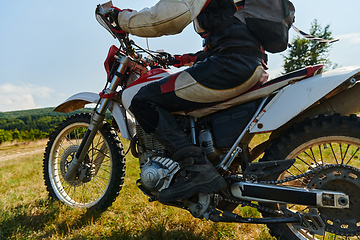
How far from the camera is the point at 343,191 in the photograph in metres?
1.68

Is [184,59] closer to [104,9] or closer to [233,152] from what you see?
[104,9]

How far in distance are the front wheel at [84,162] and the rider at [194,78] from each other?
937 millimetres

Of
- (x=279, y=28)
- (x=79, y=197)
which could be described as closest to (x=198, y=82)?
(x=279, y=28)

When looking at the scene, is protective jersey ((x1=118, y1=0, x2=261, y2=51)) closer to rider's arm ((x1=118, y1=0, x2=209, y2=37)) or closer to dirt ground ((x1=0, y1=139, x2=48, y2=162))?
rider's arm ((x1=118, y1=0, x2=209, y2=37))

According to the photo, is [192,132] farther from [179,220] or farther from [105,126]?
[105,126]

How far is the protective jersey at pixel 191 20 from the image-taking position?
68.4 inches

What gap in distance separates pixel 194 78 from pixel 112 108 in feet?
4.30

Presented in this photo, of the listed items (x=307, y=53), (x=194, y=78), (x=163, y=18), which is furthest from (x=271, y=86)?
(x=307, y=53)

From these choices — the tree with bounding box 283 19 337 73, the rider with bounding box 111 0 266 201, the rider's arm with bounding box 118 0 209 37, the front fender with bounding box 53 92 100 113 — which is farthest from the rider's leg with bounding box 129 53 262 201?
the tree with bounding box 283 19 337 73

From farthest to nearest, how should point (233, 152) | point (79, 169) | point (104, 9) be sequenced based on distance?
point (79, 169) → point (104, 9) → point (233, 152)

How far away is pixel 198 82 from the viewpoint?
182cm

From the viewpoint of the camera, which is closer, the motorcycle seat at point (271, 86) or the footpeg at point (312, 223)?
the footpeg at point (312, 223)

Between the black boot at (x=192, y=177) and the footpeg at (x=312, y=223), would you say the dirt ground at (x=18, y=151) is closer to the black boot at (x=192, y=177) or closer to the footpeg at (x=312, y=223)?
the black boot at (x=192, y=177)

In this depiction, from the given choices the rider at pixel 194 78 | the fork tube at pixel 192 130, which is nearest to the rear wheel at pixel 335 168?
the rider at pixel 194 78
